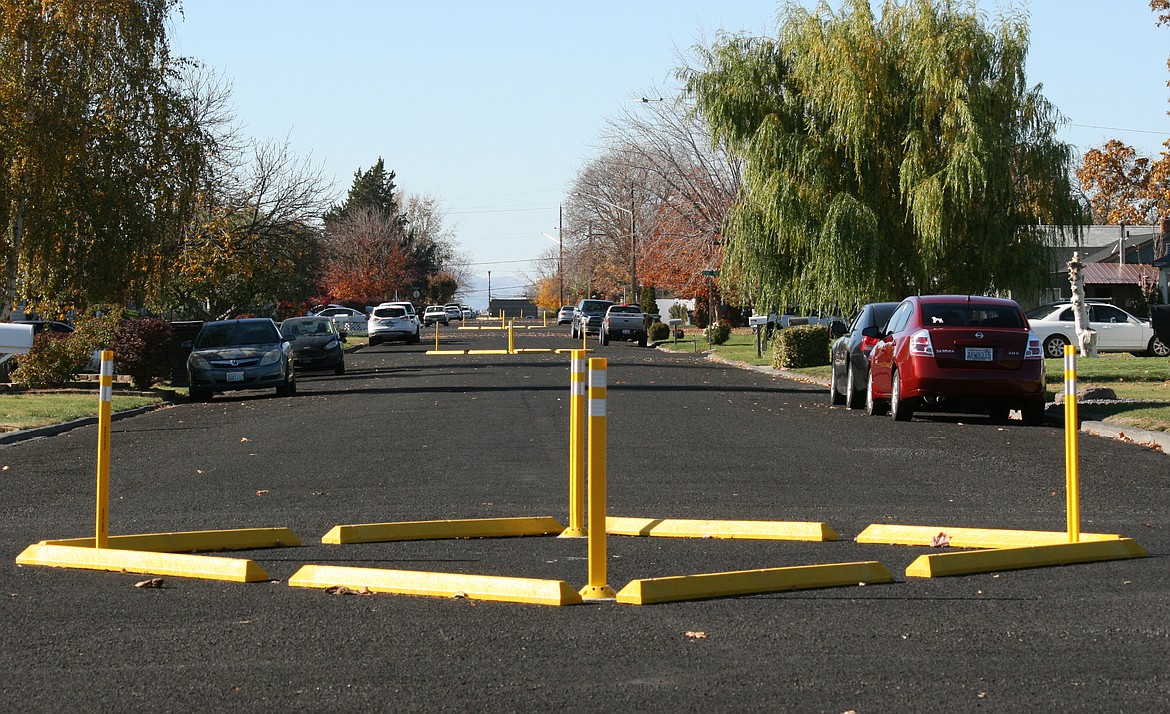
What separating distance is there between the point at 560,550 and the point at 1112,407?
40.7ft

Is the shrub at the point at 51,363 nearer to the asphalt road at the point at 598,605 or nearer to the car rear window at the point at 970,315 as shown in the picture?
the asphalt road at the point at 598,605

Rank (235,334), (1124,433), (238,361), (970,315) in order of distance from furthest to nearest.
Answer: (235,334) < (238,361) < (970,315) < (1124,433)

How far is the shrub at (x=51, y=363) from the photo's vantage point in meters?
27.2

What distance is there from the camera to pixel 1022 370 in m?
17.5

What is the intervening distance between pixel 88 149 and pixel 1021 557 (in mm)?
23989

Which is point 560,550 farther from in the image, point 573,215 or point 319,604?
point 573,215

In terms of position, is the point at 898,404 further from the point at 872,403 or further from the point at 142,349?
the point at 142,349

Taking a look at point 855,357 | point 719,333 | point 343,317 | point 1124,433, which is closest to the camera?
point 1124,433

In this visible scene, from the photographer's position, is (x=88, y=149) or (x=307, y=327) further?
(x=307, y=327)

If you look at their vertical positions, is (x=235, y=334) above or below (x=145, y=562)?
above

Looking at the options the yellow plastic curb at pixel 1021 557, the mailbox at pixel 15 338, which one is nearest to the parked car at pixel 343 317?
the mailbox at pixel 15 338

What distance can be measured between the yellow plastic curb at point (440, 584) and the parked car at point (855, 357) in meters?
13.4

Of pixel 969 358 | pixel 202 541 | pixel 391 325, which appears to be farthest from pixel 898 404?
pixel 391 325

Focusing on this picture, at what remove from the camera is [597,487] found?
22.8ft
